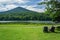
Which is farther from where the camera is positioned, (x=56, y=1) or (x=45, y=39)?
(x=56, y=1)

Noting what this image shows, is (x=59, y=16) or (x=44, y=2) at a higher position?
(x=44, y=2)

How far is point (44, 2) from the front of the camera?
44.6 m

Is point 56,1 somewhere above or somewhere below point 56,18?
above

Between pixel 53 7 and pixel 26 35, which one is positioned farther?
pixel 53 7

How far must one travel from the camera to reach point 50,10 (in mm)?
43375

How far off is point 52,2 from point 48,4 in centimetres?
116

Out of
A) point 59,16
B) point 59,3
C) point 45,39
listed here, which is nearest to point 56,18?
point 59,16

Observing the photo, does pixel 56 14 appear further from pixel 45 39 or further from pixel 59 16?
pixel 45 39

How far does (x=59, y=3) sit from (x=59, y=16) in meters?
3.14

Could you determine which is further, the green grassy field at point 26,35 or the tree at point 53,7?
the tree at point 53,7

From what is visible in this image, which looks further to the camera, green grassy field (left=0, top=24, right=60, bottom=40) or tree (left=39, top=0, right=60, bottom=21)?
tree (left=39, top=0, right=60, bottom=21)

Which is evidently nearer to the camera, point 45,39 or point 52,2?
point 45,39

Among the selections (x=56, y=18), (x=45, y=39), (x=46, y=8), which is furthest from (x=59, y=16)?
(x=45, y=39)

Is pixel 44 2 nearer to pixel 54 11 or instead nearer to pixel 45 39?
pixel 54 11
